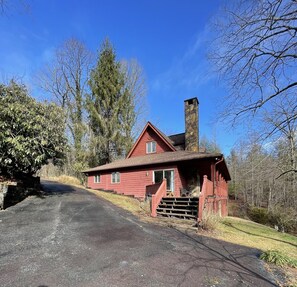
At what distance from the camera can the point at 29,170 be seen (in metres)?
14.0

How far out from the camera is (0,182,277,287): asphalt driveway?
14.6ft

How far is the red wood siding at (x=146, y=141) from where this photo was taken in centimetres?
1975

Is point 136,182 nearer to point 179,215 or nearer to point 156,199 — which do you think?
point 156,199

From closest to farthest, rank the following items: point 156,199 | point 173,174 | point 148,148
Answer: point 156,199
point 173,174
point 148,148

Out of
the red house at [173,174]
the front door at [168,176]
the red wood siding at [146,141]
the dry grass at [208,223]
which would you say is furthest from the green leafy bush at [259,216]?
the dry grass at [208,223]

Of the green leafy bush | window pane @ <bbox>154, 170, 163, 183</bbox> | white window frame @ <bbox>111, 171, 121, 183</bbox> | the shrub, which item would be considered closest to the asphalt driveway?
the shrub

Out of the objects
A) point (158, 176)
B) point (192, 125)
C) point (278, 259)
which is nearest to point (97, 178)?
point (158, 176)

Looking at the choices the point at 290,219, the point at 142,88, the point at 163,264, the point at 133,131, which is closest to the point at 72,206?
the point at 163,264

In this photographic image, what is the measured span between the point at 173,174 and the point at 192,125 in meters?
4.84

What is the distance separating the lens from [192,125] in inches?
722

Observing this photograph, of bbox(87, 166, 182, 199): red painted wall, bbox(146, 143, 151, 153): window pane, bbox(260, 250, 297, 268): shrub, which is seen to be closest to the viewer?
bbox(260, 250, 297, 268): shrub

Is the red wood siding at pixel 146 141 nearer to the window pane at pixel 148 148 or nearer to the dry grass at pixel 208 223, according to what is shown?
the window pane at pixel 148 148

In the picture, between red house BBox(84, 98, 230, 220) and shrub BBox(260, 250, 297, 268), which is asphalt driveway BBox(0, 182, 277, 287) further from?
red house BBox(84, 98, 230, 220)

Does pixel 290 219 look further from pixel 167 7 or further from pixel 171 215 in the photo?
pixel 167 7
